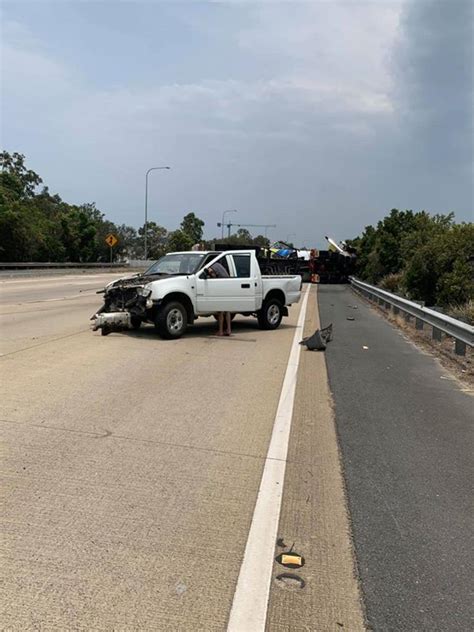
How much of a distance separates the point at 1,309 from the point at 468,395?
13481mm

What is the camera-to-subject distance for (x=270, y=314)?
14281 mm

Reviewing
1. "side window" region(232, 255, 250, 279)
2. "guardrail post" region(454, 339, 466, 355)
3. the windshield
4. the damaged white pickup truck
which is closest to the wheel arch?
the damaged white pickup truck

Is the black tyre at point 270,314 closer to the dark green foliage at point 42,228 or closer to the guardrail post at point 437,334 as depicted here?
the guardrail post at point 437,334

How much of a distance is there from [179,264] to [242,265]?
147cm

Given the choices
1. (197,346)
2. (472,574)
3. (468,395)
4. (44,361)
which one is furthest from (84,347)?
(472,574)

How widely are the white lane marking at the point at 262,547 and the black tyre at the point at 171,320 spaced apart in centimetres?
572

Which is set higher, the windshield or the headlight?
the windshield

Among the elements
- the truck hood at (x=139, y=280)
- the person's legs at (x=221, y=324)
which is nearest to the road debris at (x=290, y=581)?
the truck hood at (x=139, y=280)

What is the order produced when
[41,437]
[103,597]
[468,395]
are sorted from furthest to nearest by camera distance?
[468,395] → [41,437] → [103,597]

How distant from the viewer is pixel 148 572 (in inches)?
130

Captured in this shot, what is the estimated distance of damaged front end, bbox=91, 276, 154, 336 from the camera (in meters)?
11.7

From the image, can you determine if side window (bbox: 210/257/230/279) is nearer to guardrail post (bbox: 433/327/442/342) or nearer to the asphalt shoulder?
the asphalt shoulder

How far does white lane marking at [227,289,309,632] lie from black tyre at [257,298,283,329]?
7893 millimetres

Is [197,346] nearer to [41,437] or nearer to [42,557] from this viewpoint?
[41,437]
